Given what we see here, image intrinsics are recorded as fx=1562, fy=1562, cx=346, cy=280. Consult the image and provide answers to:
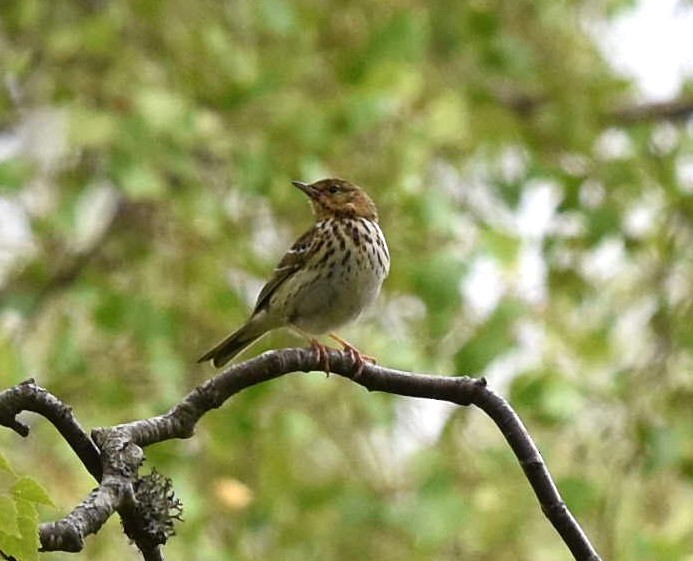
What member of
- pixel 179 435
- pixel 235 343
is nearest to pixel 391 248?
pixel 235 343

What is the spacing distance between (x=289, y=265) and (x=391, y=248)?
1133mm

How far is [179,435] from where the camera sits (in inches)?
98.7

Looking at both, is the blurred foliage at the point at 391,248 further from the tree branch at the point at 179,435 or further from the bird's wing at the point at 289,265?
the tree branch at the point at 179,435

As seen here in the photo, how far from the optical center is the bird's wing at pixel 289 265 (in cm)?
488

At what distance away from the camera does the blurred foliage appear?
5707mm

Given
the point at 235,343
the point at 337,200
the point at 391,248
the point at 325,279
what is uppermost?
the point at 391,248

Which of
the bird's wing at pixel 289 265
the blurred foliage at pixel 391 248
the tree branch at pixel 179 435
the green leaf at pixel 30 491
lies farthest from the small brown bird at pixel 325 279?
the green leaf at pixel 30 491

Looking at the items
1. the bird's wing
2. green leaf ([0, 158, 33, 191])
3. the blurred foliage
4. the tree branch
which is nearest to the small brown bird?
the bird's wing

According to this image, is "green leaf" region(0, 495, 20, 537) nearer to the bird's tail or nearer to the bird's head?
the bird's tail

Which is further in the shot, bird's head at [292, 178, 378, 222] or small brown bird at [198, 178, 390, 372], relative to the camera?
bird's head at [292, 178, 378, 222]

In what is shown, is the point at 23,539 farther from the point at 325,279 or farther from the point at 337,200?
the point at 337,200

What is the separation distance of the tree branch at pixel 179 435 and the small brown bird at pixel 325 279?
1.68 meters

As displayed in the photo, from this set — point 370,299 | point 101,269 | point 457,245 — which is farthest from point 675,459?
point 101,269

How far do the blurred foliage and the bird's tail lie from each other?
1.97 feet
